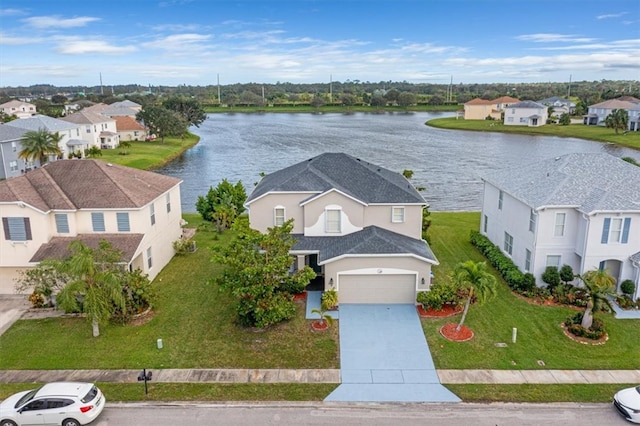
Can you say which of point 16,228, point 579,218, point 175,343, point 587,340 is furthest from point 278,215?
point 587,340

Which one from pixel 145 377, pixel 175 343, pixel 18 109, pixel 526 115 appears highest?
pixel 18 109

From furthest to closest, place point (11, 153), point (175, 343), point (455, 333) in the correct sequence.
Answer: point (11, 153) → point (455, 333) → point (175, 343)

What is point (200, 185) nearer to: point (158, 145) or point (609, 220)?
point (158, 145)

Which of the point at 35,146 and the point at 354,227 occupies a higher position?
the point at 35,146

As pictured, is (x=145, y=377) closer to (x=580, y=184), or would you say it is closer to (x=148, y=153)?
(x=580, y=184)

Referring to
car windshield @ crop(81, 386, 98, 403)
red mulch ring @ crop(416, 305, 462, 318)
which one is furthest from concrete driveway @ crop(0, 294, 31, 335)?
Result: red mulch ring @ crop(416, 305, 462, 318)

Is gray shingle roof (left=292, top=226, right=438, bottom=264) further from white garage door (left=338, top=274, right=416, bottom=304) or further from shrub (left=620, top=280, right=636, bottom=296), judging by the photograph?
shrub (left=620, top=280, right=636, bottom=296)

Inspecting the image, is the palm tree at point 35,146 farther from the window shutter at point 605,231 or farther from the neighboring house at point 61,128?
the window shutter at point 605,231

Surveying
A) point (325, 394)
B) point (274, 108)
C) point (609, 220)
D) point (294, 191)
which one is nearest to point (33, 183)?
point (294, 191)
